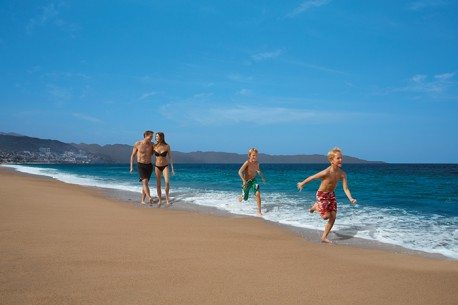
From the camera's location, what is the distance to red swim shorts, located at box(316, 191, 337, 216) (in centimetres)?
600

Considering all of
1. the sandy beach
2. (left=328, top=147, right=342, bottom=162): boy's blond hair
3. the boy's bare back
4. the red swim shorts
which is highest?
(left=328, top=147, right=342, bottom=162): boy's blond hair

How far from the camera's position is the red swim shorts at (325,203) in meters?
6.00

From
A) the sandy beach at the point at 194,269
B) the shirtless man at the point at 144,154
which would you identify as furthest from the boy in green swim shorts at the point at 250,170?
the sandy beach at the point at 194,269

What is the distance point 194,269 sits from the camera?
354 cm

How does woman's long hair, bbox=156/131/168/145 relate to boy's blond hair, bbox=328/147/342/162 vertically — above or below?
above

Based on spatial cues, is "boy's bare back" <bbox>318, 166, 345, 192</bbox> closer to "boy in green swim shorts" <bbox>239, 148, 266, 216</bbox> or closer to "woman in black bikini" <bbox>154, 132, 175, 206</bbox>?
"boy in green swim shorts" <bbox>239, 148, 266, 216</bbox>

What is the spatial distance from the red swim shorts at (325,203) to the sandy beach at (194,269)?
710 millimetres

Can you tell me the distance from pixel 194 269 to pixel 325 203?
Answer: 3.14 m

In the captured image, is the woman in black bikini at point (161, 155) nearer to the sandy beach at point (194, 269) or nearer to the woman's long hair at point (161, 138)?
the woman's long hair at point (161, 138)

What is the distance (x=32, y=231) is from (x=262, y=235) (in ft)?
10.6

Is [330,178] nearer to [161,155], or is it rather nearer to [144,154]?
[161,155]

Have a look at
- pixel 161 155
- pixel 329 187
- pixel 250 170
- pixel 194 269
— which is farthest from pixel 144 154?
Answer: pixel 194 269

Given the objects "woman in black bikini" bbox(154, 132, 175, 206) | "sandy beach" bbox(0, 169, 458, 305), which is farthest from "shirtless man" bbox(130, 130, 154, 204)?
"sandy beach" bbox(0, 169, 458, 305)

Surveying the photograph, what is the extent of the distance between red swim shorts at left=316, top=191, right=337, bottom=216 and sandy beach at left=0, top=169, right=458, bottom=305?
0.71 metres
